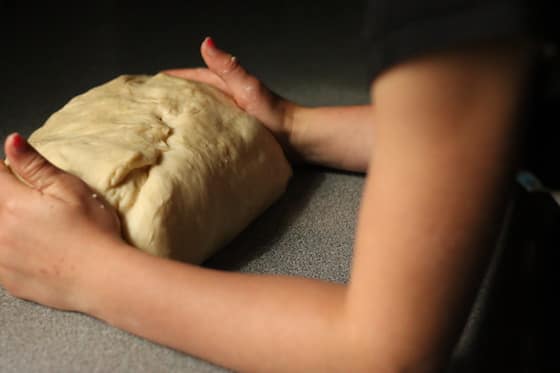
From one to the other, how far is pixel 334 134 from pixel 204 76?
0.75ft

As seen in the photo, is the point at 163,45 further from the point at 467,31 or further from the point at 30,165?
the point at 467,31

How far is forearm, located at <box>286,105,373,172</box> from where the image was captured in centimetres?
97

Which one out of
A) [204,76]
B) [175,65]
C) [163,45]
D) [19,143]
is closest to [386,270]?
[19,143]

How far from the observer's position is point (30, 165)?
2.19 ft

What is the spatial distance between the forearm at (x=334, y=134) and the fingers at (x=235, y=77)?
62mm

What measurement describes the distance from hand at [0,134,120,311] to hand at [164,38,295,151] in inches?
13.1

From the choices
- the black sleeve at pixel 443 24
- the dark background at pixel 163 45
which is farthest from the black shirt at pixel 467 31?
the dark background at pixel 163 45

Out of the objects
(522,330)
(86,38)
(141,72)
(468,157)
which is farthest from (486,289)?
(86,38)

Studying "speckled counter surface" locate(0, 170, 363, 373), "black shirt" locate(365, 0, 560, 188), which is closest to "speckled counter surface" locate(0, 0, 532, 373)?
"speckled counter surface" locate(0, 170, 363, 373)

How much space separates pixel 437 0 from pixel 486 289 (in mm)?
468

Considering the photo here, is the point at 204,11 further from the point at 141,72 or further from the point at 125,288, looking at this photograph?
the point at 125,288

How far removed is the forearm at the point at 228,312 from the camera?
0.56 meters

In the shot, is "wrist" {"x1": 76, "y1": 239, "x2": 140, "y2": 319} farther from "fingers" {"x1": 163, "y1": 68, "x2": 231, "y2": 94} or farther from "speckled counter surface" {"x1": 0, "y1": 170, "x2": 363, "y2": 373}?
"fingers" {"x1": 163, "y1": 68, "x2": 231, "y2": 94}

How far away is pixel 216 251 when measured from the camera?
0.81 meters
